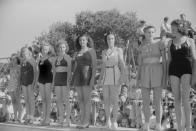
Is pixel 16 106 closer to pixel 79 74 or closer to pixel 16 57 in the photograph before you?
pixel 16 57

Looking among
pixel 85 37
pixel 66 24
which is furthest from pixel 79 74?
pixel 66 24

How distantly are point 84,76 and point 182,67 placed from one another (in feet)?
4.04

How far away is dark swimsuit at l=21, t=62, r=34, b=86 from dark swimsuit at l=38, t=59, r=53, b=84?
30cm

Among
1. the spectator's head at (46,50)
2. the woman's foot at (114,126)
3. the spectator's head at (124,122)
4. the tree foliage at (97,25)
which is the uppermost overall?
the tree foliage at (97,25)

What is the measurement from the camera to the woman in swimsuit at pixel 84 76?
12.4 ft

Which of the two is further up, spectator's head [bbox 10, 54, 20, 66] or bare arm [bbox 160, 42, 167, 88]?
spectator's head [bbox 10, 54, 20, 66]

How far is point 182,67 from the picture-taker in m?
3.03

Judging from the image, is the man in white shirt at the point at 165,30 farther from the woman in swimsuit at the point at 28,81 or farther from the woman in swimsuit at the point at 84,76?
the woman in swimsuit at the point at 28,81

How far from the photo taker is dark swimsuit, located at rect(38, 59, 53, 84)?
14.2 ft

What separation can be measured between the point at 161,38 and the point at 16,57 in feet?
7.99

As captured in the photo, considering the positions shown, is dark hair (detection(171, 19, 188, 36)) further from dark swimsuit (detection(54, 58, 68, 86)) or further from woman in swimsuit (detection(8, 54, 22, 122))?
woman in swimsuit (detection(8, 54, 22, 122))

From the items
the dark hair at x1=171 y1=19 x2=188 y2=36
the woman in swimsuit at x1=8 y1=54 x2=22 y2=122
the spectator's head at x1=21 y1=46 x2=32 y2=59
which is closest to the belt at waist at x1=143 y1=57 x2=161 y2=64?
the dark hair at x1=171 y1=19 x2=188 y2=36

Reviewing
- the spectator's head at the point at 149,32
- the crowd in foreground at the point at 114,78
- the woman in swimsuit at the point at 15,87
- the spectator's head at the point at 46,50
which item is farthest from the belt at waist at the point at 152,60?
the woman in swimsuit at the point at 15,87

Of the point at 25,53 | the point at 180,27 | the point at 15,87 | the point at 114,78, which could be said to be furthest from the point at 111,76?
the point at 15,87
